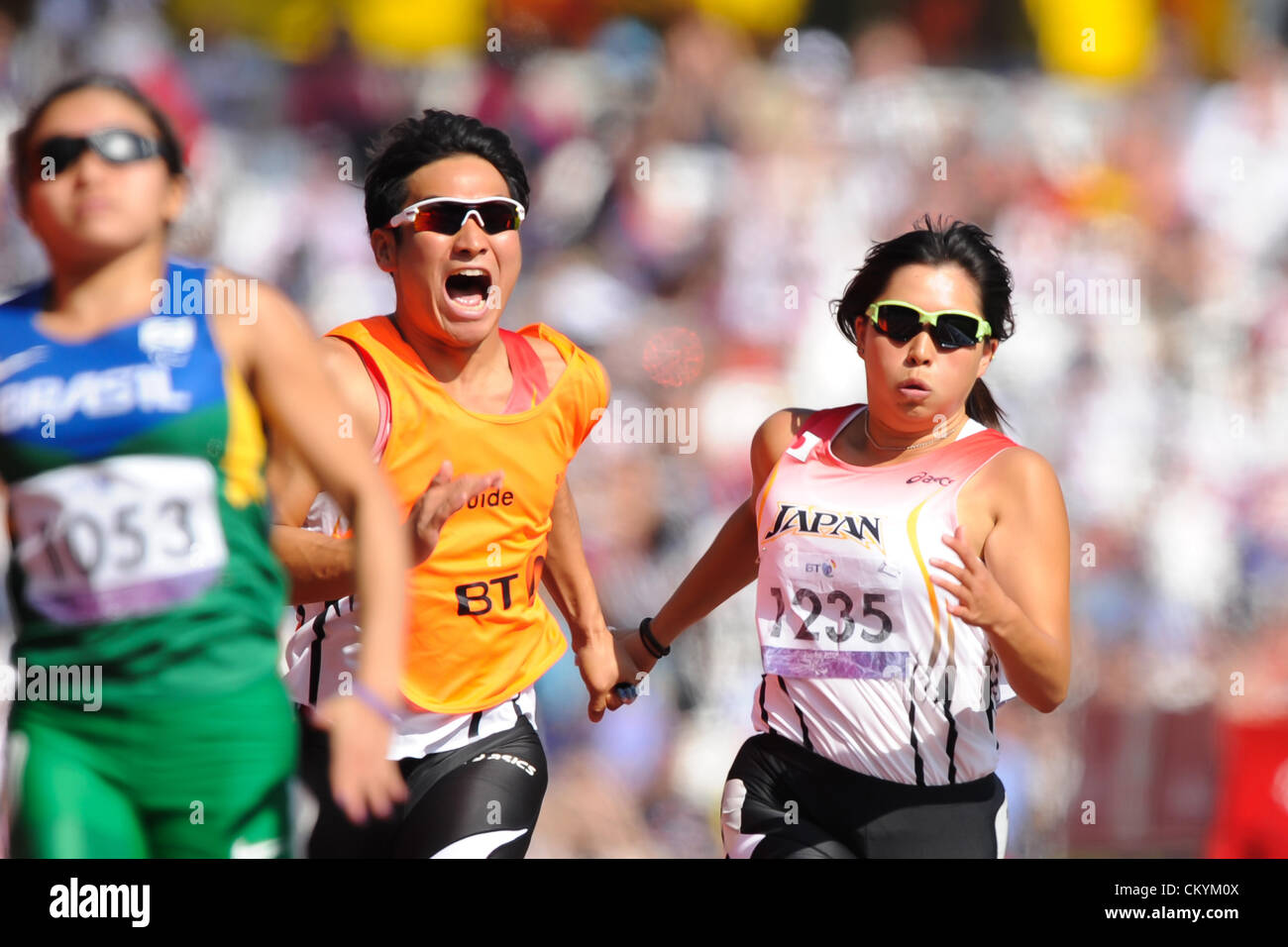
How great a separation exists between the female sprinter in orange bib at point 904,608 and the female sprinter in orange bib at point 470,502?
0.61m

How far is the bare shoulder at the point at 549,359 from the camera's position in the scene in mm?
3900

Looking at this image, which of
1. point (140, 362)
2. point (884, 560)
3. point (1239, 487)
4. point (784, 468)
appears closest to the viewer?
point (140, 362)

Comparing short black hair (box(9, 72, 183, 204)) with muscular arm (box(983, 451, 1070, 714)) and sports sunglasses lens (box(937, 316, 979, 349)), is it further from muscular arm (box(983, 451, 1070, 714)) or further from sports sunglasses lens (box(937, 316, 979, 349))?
muscular arm (box(983, 451, 1070, 714))

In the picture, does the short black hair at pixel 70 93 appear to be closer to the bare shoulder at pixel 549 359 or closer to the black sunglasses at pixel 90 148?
the black sunglasses at pixel 90 148

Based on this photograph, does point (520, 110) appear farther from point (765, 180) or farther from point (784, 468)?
point (784, 468)

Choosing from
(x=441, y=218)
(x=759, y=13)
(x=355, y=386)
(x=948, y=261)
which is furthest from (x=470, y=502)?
(x=759, y=13)

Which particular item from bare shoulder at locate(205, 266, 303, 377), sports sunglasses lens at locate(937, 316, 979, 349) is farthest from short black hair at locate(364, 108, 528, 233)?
sports sunglasses lens at locate(937, 316, 979, 349)

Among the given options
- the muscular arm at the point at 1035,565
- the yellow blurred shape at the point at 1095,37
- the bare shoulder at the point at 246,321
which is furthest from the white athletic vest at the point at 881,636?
the yellow blurred shape at the point at 1095,37

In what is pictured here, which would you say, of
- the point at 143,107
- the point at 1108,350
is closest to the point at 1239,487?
the point at 1108,350

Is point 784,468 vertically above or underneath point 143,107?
underneath
